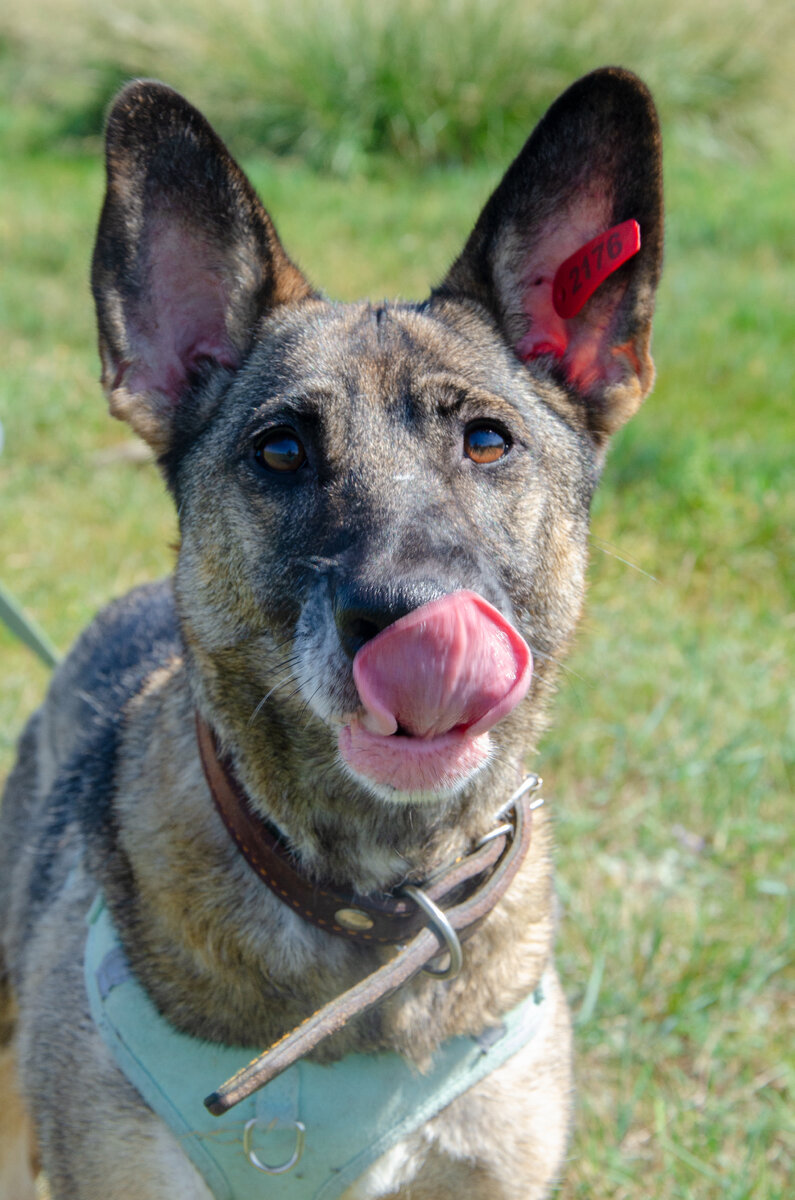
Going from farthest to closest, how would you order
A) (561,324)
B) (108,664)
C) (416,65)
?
(416,65) → (108,664) → (561,324)

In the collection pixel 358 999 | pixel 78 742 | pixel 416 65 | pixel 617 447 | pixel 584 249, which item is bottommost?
pixel 358 999

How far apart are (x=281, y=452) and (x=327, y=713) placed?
0.56 metres

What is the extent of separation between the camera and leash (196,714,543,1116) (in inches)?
77.9

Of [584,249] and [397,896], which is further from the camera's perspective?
[584,249]

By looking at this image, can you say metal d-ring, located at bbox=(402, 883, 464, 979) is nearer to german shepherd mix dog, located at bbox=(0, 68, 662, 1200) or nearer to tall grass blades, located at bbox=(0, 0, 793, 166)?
german shepherd mix dog, located at bbox=(0, 68, 662, 1200)

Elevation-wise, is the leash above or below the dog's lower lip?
below

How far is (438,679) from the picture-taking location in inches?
64.2

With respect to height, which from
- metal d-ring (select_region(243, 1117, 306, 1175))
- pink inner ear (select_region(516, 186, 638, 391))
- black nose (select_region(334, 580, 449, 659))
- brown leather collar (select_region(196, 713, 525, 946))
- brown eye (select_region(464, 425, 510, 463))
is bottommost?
metal d-ring (select_region(243, 1117, 306, 1175))

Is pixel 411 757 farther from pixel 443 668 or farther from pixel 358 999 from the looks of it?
pixel 358 999

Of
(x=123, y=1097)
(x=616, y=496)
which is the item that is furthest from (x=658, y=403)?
(x=123, y=1097)

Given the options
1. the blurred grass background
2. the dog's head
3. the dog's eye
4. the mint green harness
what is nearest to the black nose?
the dog's head

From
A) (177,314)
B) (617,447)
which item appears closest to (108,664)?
(177,314)

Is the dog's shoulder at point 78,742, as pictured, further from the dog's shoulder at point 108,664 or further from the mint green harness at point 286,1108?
the mint green harness at point 286,1108

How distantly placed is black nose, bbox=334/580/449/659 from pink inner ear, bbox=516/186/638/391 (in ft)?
3.15
